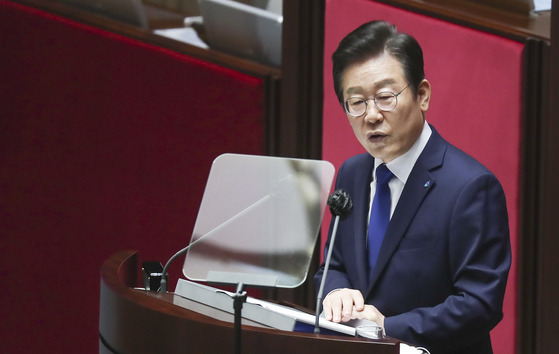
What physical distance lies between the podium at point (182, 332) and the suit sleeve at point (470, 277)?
39 centimetres

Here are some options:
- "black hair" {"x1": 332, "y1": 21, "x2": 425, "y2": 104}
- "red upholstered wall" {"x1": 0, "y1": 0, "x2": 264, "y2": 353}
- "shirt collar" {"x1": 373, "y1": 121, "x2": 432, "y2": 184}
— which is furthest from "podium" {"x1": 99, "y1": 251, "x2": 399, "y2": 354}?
"red upholstered wall" {"x1": 0, "y1": 0, "x2": 264, "y2": 353}

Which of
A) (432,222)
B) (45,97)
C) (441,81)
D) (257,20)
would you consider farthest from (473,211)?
(45,97)

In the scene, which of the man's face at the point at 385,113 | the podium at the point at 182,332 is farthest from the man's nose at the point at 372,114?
the podium at the point at 182,332

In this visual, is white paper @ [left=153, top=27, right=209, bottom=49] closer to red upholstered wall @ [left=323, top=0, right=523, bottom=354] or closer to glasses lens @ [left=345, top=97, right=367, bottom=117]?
red upholstered wall @ [left=323, top=0, right=523, bottom=354]

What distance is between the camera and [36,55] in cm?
357

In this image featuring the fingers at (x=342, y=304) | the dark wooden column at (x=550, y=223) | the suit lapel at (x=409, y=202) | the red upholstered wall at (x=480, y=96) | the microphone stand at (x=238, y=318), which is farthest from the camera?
the red upholstered wall at (x=480, y=96)

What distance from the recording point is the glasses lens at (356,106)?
1.93 meters

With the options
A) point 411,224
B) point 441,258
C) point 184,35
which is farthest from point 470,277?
point 184,35

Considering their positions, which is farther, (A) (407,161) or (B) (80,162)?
(B) (80,162)

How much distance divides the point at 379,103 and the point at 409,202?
25cm

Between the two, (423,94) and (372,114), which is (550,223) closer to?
(423,94)

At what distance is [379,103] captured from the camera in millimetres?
1911

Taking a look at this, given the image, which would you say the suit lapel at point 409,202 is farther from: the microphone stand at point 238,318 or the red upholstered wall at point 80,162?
the red upholstered wall at point 80,162

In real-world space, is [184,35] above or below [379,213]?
above
